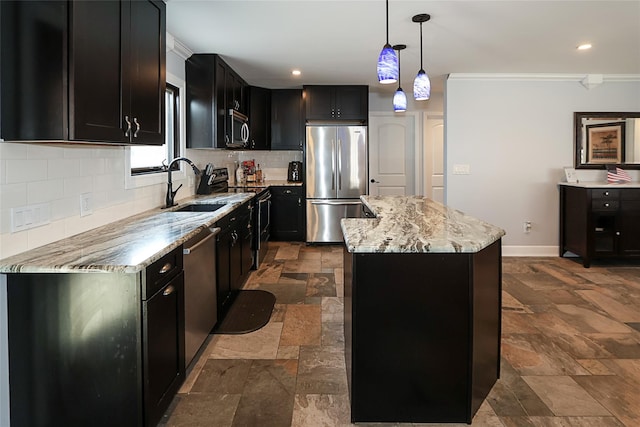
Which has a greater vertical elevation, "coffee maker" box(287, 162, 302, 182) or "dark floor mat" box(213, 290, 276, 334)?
"coffee maker" box(287, 162, 302, 182)

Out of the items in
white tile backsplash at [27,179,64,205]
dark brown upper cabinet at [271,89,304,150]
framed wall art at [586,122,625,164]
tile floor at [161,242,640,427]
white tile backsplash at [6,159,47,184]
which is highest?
dark brown upper cabinet at [271,89,304,150]

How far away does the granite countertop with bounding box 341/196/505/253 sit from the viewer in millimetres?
2010

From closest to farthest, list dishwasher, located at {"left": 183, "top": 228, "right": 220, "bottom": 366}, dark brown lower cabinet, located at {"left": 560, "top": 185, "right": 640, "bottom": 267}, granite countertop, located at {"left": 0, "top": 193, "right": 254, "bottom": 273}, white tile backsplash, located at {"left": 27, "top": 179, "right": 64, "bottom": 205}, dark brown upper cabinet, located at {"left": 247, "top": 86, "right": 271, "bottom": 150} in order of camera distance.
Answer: granite countertop, located at {"left": 0, "top": 193, "right": 254, "bottom": 273} < white tile backsplash, located at {"left": 27, "top": 179, "right": 64, "bottom": 205} < dishwasher, located at {"left": 183, "top": 228, "right": 220, "bottom": 366} < dark brown lower cabinet, located at {"left": 560, "top": 185, "right": 640, "bottom": 267} < dark brown upper cabinet, located at {"left": 247, "top": 86, "right": 271, "bottom": 150}

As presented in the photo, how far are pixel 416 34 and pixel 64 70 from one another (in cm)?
295

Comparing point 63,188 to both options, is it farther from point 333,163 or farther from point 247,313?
point 333,163

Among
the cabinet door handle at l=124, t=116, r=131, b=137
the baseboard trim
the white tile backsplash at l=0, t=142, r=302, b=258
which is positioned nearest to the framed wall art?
the baseboard trim

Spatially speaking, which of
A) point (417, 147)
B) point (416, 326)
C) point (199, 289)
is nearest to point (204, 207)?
point (199, 289)

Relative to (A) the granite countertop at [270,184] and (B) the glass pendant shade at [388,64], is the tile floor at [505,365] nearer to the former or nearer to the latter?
(B) the glass pendant shade at [388,64]

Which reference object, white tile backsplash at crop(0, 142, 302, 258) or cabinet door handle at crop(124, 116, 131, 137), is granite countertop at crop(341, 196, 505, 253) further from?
white tile backsplash at crop(0, 142, 302, 258)

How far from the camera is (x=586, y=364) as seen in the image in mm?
2803

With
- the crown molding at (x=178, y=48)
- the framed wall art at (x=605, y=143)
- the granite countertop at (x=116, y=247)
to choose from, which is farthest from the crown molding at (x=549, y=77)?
the granite countertop at (x=116, y=247)

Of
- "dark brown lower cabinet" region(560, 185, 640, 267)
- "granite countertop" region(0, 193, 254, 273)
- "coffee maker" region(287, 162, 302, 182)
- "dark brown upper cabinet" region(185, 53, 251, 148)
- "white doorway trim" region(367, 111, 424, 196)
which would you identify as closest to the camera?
A: "granite countertop" region(0, 193, 254, 273)

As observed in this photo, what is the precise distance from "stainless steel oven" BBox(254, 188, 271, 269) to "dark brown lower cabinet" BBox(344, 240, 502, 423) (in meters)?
3.11

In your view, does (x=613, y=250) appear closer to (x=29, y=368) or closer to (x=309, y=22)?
(x=309, y=22)
